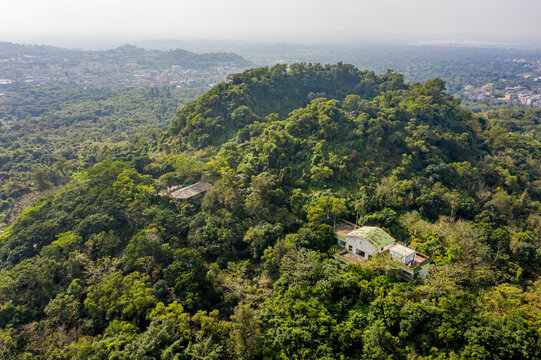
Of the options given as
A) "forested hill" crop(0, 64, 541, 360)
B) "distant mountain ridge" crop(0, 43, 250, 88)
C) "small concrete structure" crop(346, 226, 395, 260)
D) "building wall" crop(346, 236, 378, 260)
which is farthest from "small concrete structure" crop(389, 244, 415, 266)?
"distant mountain ridge" crop(0, 43, 250, 88)

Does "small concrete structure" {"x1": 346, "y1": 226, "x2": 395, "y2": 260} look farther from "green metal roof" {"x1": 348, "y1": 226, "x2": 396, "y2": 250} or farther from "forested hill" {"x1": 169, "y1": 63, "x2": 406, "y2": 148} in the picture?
"forested hill" {"x1": 169, "y1": 63, "x2": 406, "y2": 148}

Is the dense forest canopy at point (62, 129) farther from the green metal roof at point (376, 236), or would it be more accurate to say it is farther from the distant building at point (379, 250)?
the green metal roof at point (376, 236)

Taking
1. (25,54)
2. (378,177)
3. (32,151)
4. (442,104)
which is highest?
(25,54)

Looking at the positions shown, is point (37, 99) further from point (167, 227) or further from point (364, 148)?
point (364, 148)

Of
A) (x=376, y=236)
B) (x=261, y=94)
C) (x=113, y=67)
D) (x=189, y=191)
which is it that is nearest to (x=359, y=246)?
(x=376, y=236)

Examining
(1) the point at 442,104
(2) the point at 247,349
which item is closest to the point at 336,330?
(2) the point at 247,349

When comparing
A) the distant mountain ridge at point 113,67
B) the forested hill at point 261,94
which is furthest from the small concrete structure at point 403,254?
the distant mountain ridge at point 113,67
